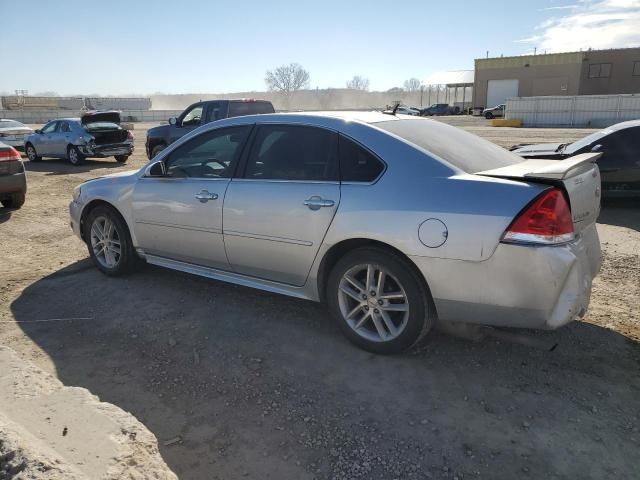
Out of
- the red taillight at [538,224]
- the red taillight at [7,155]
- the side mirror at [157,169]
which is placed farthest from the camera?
the red taillight at [7,155]

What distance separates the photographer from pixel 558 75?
56.5 metres

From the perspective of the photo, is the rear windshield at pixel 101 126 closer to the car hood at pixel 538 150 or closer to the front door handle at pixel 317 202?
the car hood at pixel 538 150

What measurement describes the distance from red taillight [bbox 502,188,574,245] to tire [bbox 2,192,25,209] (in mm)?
8788

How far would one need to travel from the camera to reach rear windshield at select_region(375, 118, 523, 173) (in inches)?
135

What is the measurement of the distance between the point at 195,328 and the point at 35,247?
385cm

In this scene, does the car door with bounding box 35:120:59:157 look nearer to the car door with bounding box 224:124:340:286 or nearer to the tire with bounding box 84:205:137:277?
the tire with bounding box 84:205:137:277

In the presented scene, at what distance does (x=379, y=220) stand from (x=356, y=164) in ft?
1.61

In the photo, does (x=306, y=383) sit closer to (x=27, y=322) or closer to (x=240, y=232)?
(x=240, y=232)

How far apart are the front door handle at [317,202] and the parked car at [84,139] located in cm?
1412

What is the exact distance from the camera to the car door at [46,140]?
54.6 feet

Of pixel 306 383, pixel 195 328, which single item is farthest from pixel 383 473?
pixel 195 328

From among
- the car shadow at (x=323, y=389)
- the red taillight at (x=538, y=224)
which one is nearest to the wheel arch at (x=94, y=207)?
the car shadow at (x=323, y=389)

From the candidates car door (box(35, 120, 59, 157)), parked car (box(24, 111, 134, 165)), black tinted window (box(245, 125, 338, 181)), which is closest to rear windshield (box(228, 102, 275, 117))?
parked car (box(24, 111, 134, 165))

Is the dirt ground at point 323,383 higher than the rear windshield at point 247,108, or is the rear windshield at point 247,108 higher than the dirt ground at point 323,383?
the rear windshield at point 247,108
